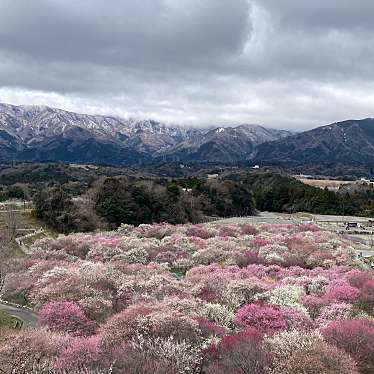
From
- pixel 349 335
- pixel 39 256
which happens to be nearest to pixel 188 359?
pixel 349 335

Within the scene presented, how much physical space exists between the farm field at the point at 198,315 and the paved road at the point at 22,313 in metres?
0.68

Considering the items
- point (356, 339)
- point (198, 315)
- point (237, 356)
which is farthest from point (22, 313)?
point (356, 339)

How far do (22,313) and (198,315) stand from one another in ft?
39.3

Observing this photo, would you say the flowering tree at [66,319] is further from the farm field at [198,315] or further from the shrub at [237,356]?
the shrub at [237,356]

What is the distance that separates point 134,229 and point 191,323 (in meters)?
43.6

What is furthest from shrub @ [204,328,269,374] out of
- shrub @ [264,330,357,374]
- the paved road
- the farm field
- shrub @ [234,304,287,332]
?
the paved road

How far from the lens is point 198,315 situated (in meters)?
19.5

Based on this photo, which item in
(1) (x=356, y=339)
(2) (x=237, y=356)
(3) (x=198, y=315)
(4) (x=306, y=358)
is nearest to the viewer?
(4) (x=306, y=358)

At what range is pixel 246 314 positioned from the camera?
66.7 ft

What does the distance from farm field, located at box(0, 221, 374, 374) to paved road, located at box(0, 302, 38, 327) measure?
26.8 inches

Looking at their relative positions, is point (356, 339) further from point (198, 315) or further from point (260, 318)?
point (198, 315)

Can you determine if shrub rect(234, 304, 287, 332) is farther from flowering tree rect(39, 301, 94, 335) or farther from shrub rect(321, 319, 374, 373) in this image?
flowering tree rect(39, 301, 94, 335)

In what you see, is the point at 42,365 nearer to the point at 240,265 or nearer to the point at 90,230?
the point at 240,265

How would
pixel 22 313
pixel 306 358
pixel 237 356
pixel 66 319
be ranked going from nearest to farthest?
pixel 306 358, pixel 237 356, pixel 66 319, pixel 22 313
